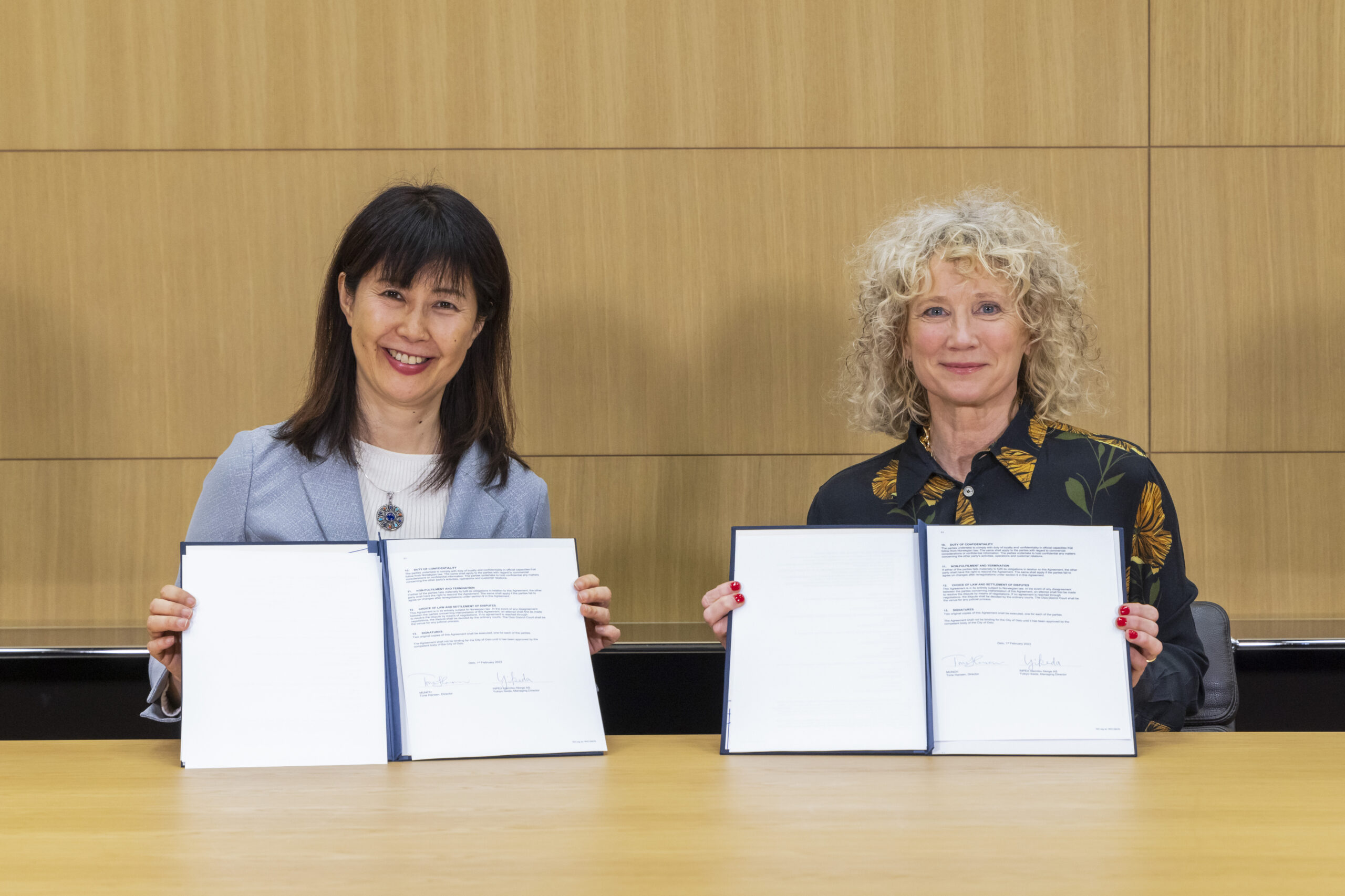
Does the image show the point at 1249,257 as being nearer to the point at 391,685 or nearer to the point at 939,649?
the point at 939,649

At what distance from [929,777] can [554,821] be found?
52cm

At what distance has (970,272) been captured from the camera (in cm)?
199

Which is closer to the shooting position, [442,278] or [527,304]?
[442,278]

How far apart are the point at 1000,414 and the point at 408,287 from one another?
120 centimetres

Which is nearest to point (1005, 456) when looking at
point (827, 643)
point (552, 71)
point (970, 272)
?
point (970, 272)

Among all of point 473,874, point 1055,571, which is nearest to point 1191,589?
point 1055,571

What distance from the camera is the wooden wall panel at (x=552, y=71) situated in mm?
2895

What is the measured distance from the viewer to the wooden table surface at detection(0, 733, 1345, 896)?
3.58 ft

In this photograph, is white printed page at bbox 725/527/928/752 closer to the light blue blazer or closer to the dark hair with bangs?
the light blue blazer

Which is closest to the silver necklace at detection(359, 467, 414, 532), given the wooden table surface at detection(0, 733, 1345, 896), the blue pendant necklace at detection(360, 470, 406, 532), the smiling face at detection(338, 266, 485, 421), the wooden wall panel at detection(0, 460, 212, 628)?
the blue pendant necklace at detection(360, 470, 406, 532)

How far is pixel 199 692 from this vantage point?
1.52 meters

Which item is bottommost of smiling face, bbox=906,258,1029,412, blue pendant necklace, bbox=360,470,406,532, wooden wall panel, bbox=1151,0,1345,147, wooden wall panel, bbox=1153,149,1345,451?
blue pendant necklace, bbox=360,470,406,532

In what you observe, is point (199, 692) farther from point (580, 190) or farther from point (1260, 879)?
point (580, 190)

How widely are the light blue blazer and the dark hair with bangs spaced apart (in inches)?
1.5
